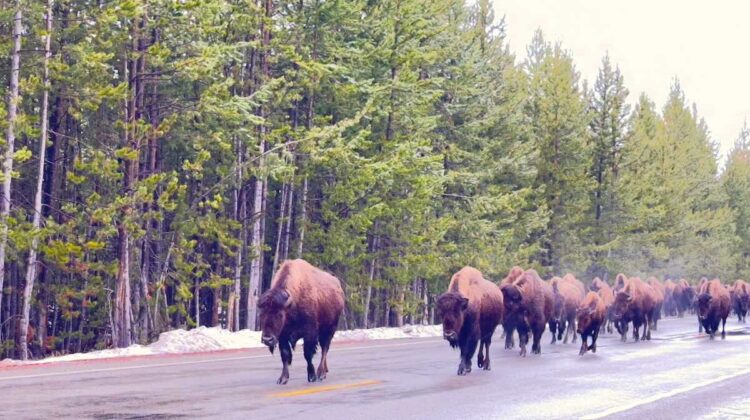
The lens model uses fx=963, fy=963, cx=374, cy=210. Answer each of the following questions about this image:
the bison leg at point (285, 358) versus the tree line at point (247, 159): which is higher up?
the tree line at point (247, 159)

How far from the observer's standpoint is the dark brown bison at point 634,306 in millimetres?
26516

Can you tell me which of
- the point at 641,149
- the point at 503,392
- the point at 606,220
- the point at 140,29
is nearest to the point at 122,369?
the point at 503,392

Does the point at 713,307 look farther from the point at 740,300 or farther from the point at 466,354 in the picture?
the point at 740,300

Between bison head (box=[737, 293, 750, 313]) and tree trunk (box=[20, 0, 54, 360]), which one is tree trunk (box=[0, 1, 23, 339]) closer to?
tree trunk (box=[20, 0, 54, 360])

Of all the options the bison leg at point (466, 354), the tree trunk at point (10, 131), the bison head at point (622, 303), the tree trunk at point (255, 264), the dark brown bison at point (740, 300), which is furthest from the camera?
the dark brown bison at point (740, 300)

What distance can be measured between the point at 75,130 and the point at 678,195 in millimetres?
49162

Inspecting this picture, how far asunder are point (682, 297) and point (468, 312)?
1819 inches

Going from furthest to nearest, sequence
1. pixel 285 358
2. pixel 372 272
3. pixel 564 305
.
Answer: pixel 372 272
pixel 564 305
pixel 285 358

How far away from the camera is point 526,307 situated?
21.2m

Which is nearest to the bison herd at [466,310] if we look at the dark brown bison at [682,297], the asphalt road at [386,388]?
the asphalt road at [386,388]

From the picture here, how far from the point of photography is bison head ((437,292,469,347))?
49.5 feet

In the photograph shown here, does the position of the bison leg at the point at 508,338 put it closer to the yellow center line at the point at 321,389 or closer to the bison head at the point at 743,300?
the yellow center line at the point at 321,389

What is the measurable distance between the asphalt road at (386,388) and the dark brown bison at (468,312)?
0.49m

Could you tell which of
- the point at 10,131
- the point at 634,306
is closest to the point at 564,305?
the point at 634,306
